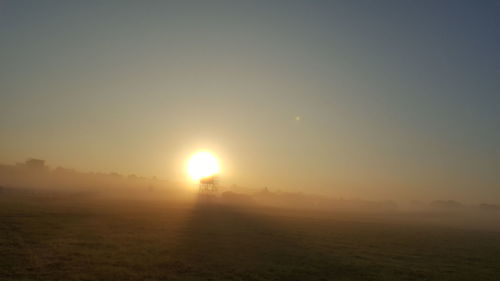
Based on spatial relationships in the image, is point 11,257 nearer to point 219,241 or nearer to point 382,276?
point 219,241

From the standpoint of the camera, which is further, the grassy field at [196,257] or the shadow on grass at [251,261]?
the shadow on grass at [251,261]

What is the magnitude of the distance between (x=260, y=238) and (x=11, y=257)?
1265 inches

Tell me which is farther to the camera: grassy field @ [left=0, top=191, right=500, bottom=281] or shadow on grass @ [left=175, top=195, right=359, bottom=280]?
shadow on grass @ [left=175, top=195, right=359, bottom=280]

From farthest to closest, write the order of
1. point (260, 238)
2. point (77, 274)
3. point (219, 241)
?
1. point (260, 238)
2. point (219, 241)
3. point (77, 274)

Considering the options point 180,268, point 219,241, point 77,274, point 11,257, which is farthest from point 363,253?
point 11,257

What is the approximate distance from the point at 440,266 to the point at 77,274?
36.1 m

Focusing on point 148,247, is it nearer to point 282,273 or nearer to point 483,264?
point 282,273

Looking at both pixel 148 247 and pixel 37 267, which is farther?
pixel 148 247

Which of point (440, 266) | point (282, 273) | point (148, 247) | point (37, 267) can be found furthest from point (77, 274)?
point (440, 266)

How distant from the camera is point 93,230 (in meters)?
50.5

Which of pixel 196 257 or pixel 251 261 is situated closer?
pixel 251 261

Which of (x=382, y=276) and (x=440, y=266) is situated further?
(x=440, y=266)

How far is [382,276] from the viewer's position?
112ft

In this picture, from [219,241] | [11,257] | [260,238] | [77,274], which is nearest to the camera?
[77,274]
